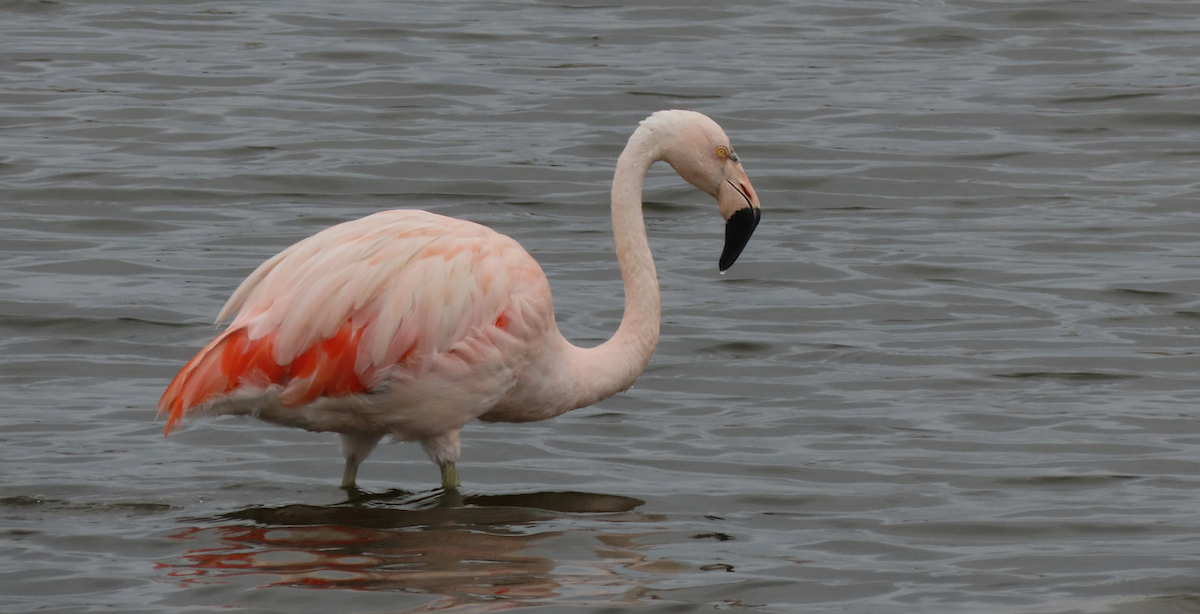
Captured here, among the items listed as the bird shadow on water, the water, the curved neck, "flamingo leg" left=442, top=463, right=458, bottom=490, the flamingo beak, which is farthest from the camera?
the flamingo beak

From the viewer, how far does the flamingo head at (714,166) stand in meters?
6.88

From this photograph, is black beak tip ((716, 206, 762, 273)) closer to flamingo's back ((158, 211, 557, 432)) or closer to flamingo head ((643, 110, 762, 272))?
flamingo head ((643, 110, 762, 272))

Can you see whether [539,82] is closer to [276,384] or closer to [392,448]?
[392,448]

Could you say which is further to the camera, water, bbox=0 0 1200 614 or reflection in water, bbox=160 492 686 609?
water, bbox=0 0 1200 614

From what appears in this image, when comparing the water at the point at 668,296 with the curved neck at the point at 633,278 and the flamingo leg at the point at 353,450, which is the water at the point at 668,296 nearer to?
the flamingo leg at the point at 353,450

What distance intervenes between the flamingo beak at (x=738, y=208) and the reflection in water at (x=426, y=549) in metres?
1.16

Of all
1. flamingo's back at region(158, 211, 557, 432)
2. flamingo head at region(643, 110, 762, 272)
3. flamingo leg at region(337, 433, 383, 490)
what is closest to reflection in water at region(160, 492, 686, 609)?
flamingo leg at region(337, 433, 383, 490)

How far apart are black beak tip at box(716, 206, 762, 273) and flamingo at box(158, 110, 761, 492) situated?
0.77 meters

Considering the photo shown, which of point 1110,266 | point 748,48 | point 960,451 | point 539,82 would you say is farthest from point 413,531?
point 748,48

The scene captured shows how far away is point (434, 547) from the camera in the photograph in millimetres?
6031

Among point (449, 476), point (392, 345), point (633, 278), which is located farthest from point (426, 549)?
point (633, 278)

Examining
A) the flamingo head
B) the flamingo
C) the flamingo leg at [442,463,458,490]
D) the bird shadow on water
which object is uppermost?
the flamingo head

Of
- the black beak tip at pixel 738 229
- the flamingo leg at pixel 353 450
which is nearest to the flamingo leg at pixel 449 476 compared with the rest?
the flamingo leg at pixel 353 450

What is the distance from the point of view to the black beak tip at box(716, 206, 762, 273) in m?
6.96
